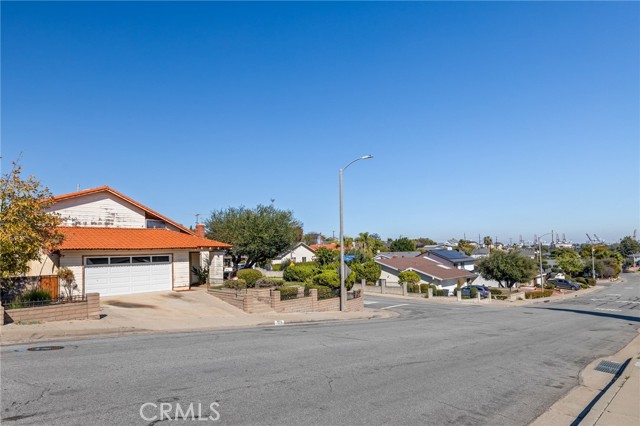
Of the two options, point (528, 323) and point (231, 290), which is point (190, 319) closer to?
point (231, 290)

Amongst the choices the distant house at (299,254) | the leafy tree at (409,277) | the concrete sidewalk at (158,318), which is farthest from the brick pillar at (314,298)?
the distant house at (299,254)

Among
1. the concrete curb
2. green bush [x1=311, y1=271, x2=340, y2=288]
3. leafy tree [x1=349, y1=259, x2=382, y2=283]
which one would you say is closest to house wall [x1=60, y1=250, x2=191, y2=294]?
the concrete curb

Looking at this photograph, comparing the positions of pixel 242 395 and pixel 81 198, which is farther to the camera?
pixel 81 198

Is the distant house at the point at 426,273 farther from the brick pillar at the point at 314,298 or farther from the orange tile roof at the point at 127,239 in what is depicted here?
the orange tile roof at the point at 127,239

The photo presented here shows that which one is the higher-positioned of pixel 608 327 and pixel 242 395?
pixel 242 395

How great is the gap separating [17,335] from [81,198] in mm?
15035

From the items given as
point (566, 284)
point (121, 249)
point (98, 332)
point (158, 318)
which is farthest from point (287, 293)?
point (566, 284)

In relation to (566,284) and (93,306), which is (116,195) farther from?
(566,284)

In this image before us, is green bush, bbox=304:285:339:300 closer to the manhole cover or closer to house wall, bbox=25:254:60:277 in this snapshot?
house wall, bbox=25:254:60:277

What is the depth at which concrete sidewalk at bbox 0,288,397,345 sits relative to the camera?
46.2ft

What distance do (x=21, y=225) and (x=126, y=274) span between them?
914 centimetres

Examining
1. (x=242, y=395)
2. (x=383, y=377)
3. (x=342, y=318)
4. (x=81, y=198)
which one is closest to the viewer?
(x=242, y=395)

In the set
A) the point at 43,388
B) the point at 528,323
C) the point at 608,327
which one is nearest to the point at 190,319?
the point at 43,388

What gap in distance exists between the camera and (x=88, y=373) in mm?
9062
